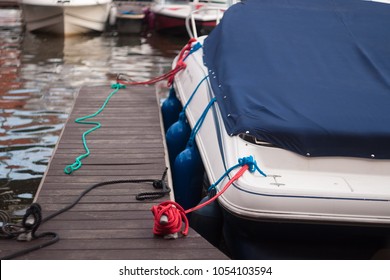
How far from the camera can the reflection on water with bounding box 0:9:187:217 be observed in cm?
582

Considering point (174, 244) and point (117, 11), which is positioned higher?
point (174, 244)

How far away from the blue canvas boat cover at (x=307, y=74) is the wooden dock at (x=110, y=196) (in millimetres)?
901

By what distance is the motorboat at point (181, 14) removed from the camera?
48.0ft

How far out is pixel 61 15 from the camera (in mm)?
15062

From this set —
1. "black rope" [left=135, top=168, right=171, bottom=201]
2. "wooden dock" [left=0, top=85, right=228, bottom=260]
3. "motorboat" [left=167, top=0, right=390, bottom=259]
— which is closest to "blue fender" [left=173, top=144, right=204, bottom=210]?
"motorboat" [left=167, top=0, right=390, bottom=259]

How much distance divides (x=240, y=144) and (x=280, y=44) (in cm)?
140

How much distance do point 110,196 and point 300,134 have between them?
146 cm

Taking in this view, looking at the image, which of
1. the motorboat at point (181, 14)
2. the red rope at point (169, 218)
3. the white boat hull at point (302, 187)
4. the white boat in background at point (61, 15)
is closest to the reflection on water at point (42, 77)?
the white boat in background at point (61, 15)

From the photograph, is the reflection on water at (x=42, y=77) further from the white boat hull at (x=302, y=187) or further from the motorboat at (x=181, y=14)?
the white boat hull at (x=302, y=187)

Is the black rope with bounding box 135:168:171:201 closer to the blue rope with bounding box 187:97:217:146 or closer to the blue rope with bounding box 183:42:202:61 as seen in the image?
the blue rope with bounding box 187:97:217:146

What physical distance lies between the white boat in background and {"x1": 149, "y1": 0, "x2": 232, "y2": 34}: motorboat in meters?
1.97
